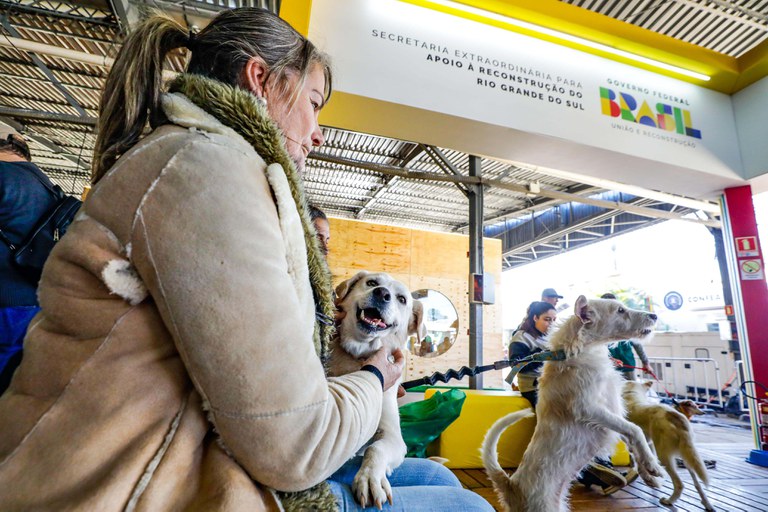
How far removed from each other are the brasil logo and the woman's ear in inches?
161

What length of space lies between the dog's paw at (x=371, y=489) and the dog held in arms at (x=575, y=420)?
1.50 m

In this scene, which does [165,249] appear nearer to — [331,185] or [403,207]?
[331,185]

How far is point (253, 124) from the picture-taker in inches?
30.9

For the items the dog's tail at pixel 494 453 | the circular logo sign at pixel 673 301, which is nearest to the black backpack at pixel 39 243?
the dog's tail at pixel 494 453

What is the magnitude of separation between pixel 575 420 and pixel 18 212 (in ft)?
9.47

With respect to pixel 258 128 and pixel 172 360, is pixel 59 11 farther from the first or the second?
pixel 172 360

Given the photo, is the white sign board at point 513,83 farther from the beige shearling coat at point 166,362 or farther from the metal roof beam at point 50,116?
the metal roof beam at point 50,116

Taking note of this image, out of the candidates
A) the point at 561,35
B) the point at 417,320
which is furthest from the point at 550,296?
the point at 417,320

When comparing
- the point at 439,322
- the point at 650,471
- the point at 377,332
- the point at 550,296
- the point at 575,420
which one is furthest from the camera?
the point at 439,322

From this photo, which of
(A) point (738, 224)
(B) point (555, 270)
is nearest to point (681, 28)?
(A) point (738, 224)

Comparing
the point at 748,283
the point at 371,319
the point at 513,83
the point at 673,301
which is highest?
the point at 513,83

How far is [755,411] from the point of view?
14.9 feet

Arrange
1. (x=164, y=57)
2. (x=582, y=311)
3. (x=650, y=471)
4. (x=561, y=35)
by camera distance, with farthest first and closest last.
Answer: (x=561, y=35) → (x=582, y=311) → (x=650, y=471) → (x=164, y=57)

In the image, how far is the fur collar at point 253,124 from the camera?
0.78m
